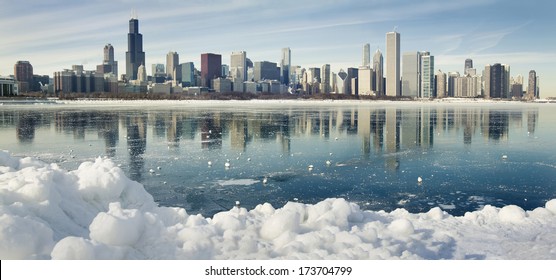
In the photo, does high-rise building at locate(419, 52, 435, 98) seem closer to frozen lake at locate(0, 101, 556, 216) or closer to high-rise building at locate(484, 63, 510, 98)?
high-rise building at locate(484, 63, 510, 98)

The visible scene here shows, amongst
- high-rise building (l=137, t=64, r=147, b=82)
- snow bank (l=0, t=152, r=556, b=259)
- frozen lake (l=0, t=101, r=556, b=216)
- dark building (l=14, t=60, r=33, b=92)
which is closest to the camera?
snow bank (l=0, t=152, r=556, b=259)

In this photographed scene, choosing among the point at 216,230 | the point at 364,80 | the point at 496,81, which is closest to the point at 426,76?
the point at 364,80

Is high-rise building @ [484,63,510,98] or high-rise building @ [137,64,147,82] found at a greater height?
high-rise building @ [137,64,147,82]

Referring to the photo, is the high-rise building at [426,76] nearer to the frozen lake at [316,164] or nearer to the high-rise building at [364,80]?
the high-rise building at [364,80]

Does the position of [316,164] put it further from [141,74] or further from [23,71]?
[141,74]

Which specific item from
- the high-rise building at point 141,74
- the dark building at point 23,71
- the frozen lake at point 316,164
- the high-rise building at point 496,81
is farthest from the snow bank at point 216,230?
the high-rise building at point 141,74

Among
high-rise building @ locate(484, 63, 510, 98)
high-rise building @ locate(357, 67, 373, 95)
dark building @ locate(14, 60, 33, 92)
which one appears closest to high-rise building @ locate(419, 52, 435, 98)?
high-rise building @ locate(357, 67, 373, 95)

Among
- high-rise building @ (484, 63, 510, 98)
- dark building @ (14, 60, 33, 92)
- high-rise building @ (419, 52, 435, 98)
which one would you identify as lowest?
dark building @ (14, 60, 33, 92)
